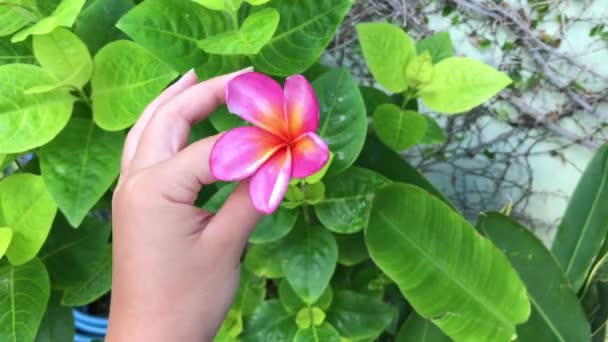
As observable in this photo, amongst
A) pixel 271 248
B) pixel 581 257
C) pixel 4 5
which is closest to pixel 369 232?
pixel 271 248

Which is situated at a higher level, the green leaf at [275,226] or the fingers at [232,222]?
the fingers at [232,222]

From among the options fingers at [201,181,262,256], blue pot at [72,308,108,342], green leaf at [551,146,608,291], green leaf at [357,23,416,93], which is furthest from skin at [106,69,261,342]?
blue pot at [72,308,108,342]

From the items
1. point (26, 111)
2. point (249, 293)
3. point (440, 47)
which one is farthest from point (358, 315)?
point (26, 111)

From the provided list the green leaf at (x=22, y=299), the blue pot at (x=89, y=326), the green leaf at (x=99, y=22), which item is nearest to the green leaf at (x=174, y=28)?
the green leaf at (x=99, y=22)

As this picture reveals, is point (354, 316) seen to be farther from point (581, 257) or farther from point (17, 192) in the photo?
point (17, 192)

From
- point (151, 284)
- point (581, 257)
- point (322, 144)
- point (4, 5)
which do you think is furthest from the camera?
point (581, 257)

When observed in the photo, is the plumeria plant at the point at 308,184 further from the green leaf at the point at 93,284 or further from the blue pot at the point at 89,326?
the blue pot at the point at 89,326

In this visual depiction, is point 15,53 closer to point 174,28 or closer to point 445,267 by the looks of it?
point 174,28
